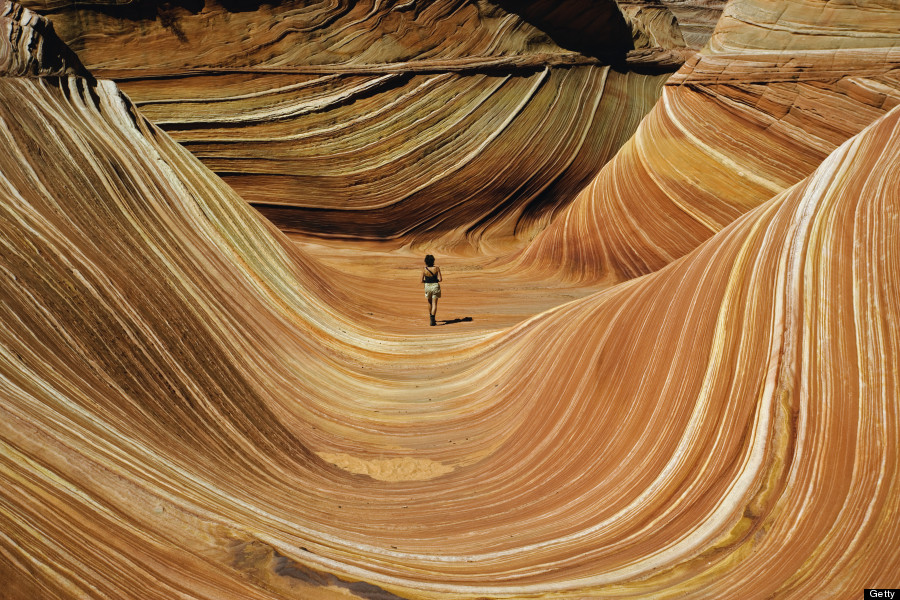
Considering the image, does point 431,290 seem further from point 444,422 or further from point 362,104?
point 362,104

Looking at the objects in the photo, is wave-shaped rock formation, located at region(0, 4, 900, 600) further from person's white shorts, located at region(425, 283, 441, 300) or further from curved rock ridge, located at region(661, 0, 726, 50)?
curved rock ridge, located at region(661, 0, 726, 50)

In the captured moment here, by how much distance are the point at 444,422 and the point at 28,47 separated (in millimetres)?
4580

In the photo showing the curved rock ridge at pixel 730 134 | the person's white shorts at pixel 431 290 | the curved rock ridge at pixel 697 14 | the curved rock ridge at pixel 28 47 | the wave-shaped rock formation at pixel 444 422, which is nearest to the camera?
the wave-shaped rock formation at pixel 444 422

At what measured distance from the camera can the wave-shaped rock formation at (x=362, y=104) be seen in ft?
33.4

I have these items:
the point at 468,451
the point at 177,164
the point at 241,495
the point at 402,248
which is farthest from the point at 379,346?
the point at 402,248

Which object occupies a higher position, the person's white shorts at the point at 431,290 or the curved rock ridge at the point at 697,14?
the curved rock ridge at the point at 697,14

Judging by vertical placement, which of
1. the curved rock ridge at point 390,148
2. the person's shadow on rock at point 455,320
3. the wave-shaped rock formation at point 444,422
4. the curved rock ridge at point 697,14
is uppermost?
the curved rock ridge at point 697,14

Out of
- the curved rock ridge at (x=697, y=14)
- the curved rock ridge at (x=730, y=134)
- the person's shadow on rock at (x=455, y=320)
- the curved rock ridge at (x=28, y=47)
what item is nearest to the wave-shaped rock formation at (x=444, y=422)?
the curved rock ridge at (x=28, y=47)

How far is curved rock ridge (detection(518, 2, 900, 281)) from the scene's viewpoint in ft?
23.4

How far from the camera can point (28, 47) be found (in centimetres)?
636

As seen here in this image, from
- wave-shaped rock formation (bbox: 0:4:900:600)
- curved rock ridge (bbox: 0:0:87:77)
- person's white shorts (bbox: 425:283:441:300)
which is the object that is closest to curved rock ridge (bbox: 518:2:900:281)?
person's white shorts (bbox: 425:283:441:300)

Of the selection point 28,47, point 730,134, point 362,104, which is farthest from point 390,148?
point 28,47

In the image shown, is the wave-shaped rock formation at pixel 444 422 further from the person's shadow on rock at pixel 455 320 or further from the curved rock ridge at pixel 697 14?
the curved rock ridge at pixel 697 14

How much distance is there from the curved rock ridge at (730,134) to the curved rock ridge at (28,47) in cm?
529
